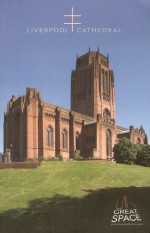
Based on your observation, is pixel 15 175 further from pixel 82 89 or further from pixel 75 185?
pixel 82 89

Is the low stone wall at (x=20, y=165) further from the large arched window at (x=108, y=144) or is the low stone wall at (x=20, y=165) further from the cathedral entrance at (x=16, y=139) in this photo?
the large arched window at (x=108, y=144)

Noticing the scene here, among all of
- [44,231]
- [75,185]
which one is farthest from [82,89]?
[44,231]

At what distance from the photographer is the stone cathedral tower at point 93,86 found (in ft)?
245

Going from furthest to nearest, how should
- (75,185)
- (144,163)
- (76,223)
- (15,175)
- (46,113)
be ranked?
(46,113)
(144,163)
(15,175)
(75,185)
(76,223)

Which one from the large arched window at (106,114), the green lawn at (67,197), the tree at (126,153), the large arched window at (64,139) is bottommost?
the green lawn at (67,197)

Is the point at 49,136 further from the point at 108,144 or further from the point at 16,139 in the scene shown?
Answer: the point at 108,144

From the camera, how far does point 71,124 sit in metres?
61.1

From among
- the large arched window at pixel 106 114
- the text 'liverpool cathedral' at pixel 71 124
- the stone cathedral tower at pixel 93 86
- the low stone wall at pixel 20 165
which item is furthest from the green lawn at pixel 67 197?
the large arched window at pixel 106 114

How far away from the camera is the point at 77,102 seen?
258 ft

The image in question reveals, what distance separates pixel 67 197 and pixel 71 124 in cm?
3761

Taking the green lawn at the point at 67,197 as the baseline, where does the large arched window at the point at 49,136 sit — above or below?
above

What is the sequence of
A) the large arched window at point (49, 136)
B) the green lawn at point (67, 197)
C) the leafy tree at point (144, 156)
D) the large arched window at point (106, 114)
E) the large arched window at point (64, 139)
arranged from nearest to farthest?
1. the green lawn at point (67, 197)
2. the leafy tree at point (144, 156)
3. the large arched window at point (49, 136)
4. the large arched window at point (64, 139)
5. the large arched window at point (106, 114)

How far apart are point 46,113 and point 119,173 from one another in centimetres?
2694

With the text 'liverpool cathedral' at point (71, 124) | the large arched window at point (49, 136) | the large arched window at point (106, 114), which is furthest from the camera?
the large arched window at point (106, 114)
